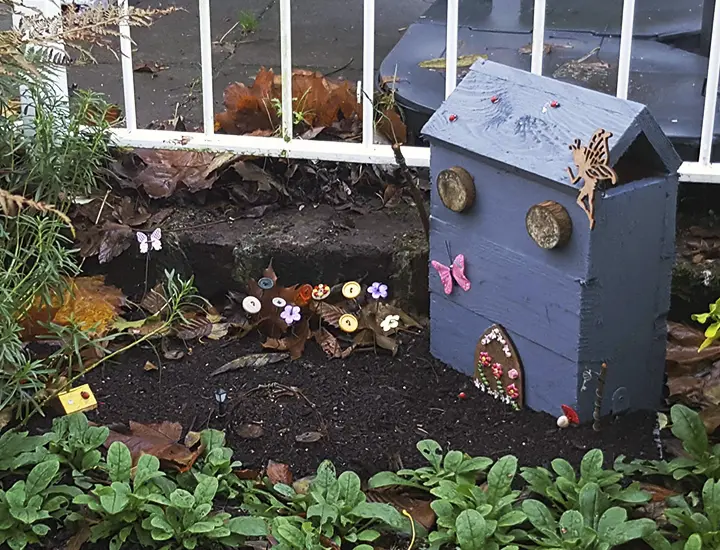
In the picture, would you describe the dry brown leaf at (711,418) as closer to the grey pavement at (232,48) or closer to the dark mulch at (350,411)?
the dark mulch at (350,411)

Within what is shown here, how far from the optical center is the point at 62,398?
2771 mm

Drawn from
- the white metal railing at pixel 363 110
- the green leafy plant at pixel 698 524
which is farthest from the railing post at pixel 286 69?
the green leafy plant at pixel 698 524

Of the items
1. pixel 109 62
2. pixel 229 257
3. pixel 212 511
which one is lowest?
pixel 212 511

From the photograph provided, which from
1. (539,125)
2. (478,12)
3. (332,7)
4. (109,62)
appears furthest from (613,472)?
(332,7)

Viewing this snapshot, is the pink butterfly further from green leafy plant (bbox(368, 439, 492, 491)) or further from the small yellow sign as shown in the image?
the small yellow sign

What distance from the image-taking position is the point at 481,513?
2277mm

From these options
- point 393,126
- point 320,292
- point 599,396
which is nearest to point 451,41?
point 393,126

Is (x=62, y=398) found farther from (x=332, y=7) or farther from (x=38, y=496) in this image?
(x=332, y=7)

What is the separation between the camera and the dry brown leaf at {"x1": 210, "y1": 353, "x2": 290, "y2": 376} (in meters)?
3.00

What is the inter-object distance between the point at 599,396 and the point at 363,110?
4.07ft

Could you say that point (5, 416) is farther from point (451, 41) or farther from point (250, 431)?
point (451, 41)

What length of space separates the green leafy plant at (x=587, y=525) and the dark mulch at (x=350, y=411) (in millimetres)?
259

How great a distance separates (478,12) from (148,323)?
2.27m

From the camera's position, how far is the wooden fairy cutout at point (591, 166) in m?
2.31
